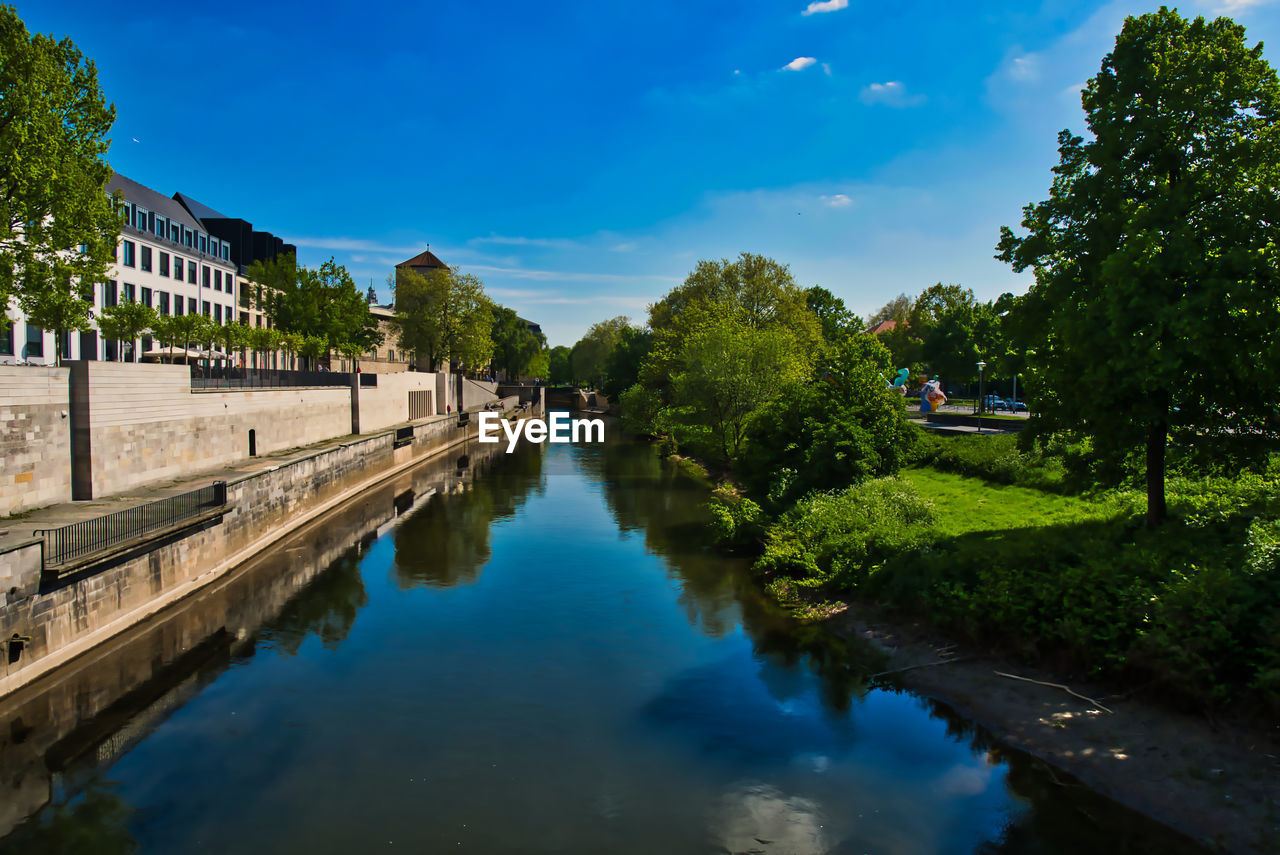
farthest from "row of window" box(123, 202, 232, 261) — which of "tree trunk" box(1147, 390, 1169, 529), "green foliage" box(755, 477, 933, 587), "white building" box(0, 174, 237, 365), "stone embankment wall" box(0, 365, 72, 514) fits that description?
"tree trunk" box(1147, 390, 1169, 529)

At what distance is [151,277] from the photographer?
48.2 meters

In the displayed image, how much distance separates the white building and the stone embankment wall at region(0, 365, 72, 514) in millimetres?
17817

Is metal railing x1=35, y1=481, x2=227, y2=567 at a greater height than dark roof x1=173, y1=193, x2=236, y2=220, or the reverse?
dark roof x1=173, y1=193, x2=236, y2=220

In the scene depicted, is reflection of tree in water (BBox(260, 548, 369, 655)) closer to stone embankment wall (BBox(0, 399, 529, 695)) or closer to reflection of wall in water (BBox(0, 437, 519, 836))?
reflection of wall in water (BBox(0, 437, 519, 836))

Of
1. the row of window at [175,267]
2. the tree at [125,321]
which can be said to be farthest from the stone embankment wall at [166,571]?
the row of window at [175,267]

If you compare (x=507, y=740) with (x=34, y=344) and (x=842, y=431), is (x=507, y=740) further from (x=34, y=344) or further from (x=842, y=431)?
(x=34, y=344)

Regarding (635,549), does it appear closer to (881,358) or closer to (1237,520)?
(1237,520)

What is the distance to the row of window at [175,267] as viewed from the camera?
1805 inches

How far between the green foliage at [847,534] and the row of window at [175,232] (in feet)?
132

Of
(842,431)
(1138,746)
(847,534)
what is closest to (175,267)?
(842,431)

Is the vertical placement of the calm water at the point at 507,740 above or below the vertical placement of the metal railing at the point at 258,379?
below

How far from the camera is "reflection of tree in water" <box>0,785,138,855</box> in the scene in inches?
376

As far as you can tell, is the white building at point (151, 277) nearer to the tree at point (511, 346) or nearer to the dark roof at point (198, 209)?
the dark roof at point (198, 209)

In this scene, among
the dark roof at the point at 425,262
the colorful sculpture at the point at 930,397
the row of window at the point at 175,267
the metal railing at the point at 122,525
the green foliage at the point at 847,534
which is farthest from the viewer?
the dark roof at the point at 425,262
